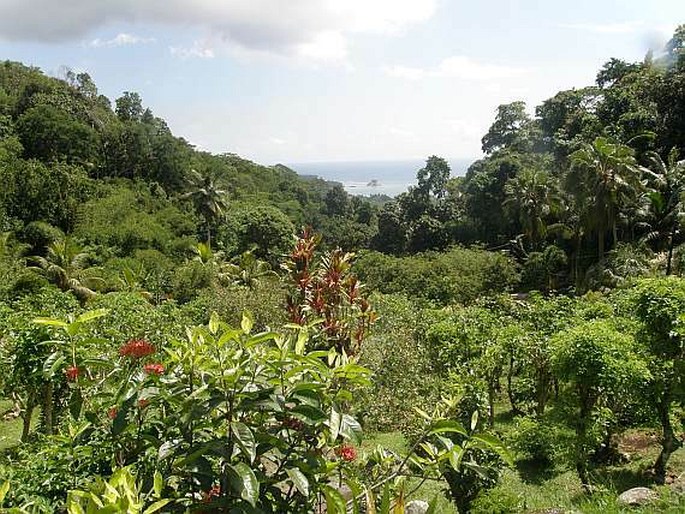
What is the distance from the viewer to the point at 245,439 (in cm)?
177

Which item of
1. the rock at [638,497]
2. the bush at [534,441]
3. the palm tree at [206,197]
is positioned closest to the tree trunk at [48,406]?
the rock at [638,497]

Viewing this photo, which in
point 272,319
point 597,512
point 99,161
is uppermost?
point 99,161

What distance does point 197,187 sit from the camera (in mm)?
30250

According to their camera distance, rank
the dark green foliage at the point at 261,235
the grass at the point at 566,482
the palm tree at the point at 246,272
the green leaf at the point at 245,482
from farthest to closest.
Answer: the dark green foliage at the point at 261,235
the palm tree at the point at 246,272
the grass at the point at 566,482
the green leaf at the point at 245,482

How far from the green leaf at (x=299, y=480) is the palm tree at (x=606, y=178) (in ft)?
65.1

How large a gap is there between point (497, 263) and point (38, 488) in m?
21.9

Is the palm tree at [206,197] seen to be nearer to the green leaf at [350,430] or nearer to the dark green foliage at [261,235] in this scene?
the dark green foliage at [261,235]

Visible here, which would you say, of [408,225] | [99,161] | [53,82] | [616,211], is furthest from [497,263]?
[53,82]

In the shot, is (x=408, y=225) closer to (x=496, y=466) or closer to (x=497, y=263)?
(x=497, y=263)

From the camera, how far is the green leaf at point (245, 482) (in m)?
1.68

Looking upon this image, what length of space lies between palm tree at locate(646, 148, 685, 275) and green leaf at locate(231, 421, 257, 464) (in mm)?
19861

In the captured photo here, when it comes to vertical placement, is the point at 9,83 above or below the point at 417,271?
above

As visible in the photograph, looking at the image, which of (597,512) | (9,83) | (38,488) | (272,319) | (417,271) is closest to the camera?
(38,488)

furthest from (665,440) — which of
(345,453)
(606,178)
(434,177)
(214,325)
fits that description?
(434,177)
